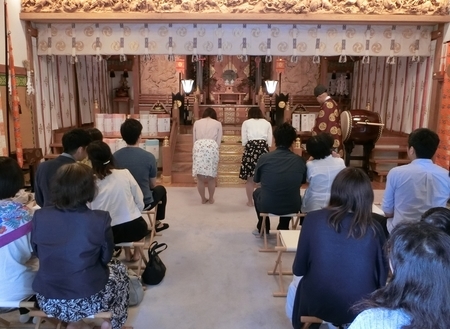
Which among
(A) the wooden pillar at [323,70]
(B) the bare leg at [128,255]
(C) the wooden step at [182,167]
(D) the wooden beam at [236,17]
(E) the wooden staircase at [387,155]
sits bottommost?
(B) the bare leg at [128,255]

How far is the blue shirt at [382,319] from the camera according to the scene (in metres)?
0.95

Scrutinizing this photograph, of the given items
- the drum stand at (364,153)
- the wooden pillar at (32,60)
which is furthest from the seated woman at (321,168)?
the wooden pillar at (32,60)

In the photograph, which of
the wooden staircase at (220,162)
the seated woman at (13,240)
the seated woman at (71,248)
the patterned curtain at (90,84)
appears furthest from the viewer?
the patterned curtain at (90,84)

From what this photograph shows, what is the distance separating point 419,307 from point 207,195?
179 inches

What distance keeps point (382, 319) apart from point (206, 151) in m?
3.92

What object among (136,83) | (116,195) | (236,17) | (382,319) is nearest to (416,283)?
(382,319)

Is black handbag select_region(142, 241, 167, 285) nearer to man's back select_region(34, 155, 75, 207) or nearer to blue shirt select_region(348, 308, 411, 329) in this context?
man's back select_region(34, 155, 75, 207)

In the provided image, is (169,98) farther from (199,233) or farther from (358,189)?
(358,189)

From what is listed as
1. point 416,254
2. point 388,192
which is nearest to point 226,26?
point 388,192

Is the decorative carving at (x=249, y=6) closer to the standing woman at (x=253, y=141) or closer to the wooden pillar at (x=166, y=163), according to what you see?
the standing woman at (x=253, y=141)

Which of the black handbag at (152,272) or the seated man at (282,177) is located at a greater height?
the seated man at (282,177)

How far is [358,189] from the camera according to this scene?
1.66 m

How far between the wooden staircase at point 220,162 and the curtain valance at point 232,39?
1.78 m

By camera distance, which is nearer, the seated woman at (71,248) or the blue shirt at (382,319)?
the blue shirt at (382,319)
